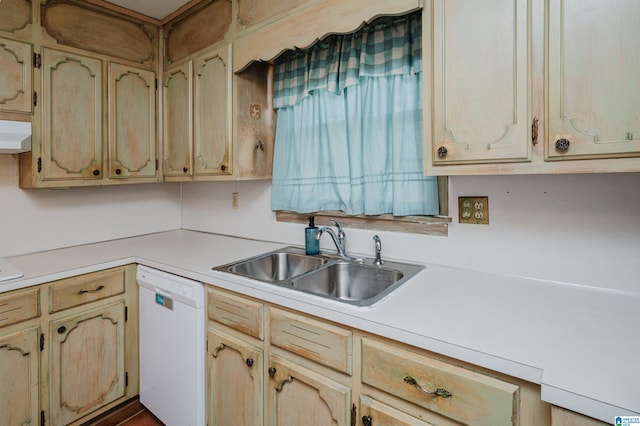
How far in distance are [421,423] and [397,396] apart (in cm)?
9

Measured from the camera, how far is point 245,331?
57.2 inches

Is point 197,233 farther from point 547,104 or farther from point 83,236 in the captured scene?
point 547,104

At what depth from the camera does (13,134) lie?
1637mm

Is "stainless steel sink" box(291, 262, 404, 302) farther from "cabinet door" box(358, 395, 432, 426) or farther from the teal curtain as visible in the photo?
"cabinet door" box(358, 395, 432, 426)

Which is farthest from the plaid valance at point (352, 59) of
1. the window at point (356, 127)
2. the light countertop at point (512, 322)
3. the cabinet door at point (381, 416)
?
the cabinet door at point (381, 416)

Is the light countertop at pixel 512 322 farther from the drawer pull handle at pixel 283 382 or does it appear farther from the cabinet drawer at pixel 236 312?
the drawer pull handle at pixel 283 382

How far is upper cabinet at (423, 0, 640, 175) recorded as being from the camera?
966 millimetres

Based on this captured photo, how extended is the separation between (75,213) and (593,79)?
2.65 metres

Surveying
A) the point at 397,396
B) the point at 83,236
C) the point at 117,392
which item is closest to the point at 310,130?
the point at 397,396

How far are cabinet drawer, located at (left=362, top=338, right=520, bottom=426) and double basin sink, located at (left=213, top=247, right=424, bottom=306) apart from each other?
15.5 inches

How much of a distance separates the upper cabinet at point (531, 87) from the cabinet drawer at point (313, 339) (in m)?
0.68

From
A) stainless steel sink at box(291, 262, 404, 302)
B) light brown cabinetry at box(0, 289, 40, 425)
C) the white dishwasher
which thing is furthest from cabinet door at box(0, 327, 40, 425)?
stainless steel sink at box(291, 262, 404, 302)

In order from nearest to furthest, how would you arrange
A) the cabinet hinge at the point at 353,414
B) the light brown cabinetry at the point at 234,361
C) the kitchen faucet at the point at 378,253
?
the cabinet hinge at the point at 353,414
the light brown cabinetry at the point at 234,361
the kitchen faucet at the point at 378,253

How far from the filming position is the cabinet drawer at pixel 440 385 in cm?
88
